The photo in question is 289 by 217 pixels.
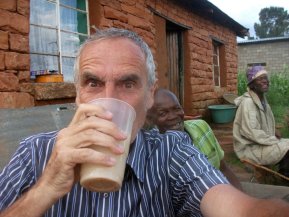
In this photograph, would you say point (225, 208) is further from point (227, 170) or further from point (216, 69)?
point (216, 69)

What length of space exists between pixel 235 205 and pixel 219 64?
31.3 feet

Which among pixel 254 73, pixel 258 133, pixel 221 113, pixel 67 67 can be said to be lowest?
pixel 221 113

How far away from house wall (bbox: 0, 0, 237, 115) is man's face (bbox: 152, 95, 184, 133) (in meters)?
1.29

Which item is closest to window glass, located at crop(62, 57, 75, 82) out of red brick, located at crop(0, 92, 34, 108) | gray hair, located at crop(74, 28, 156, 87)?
red brick, located at crop(0, 92, 34, 108)

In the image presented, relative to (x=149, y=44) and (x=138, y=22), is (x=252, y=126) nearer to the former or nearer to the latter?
(x=149, y=44)

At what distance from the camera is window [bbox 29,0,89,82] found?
384 centimetres

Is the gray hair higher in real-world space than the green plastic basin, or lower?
higher

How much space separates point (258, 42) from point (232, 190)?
22573 millimetres

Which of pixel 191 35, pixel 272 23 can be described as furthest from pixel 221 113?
pixel 272 23

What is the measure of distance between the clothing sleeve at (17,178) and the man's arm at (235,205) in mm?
629

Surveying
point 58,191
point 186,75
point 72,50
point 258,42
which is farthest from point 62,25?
point 258,42

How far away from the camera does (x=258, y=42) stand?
876 inches

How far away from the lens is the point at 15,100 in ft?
10.6

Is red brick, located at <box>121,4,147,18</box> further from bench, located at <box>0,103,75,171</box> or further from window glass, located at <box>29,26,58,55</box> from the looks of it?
bench, located at <box>0,103,75,171</box>
